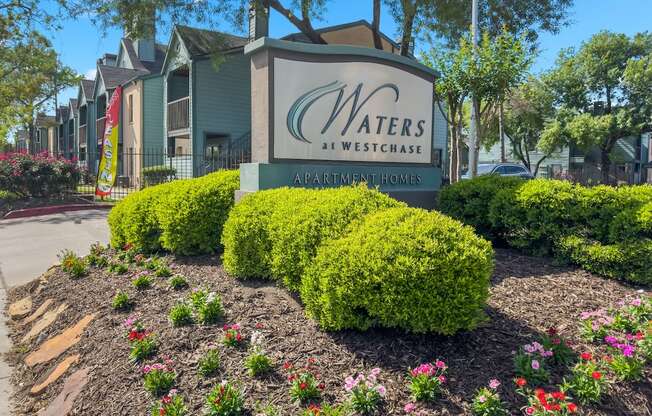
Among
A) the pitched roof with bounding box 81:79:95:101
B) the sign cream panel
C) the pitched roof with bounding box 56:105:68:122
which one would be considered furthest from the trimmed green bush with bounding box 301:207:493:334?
the pitched roof with bounding box 56:105:68:122

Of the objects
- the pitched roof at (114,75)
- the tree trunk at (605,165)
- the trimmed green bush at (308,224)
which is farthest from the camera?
the tree trunk at (605,165)

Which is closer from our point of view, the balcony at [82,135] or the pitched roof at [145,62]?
the pitched roof at [145,62]

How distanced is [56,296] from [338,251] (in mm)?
3948

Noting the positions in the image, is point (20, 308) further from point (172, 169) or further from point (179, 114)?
point (179, 114)

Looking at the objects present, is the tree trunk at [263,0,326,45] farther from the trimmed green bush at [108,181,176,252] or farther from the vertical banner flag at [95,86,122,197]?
the trimmed green bush at [108,181,176,252]

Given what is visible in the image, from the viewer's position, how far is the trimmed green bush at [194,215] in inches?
219

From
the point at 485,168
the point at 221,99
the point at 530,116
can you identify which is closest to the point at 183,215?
the point at 221,99

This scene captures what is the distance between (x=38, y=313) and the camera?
17.5ft

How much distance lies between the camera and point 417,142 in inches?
287

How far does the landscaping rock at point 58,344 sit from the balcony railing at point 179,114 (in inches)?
625

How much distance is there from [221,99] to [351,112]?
13849 millimetres

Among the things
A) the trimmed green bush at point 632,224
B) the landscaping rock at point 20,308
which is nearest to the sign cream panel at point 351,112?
the trimmed green bush at point 632,224

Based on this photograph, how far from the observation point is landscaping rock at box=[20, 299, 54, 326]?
528 cm

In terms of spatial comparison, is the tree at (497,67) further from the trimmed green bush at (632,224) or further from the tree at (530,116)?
the tree at (530,116)
